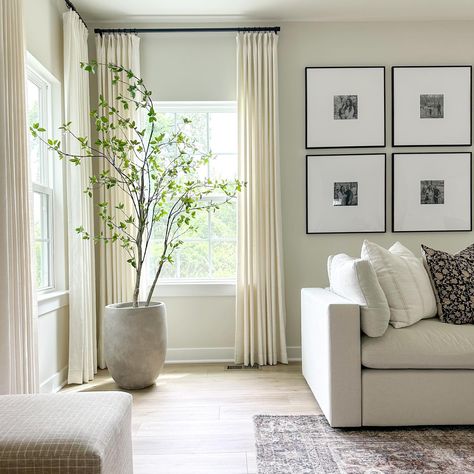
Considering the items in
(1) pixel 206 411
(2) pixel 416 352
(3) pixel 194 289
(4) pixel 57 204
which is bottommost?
(1) pixel 206 411

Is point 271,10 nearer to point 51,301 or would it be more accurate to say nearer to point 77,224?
point 77,224

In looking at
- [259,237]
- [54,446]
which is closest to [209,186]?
[259,237]

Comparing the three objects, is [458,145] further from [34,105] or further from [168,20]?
[34,105]

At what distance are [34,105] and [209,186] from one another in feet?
4.78

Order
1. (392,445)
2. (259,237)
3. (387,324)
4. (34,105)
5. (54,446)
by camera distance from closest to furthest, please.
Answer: (54,446) → (392,445) → (387,324) → (34,105) → (259,237)

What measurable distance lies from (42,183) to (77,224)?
0.37 meters

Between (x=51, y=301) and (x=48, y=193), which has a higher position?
(x=48, y=193)

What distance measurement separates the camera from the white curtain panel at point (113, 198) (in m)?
3.99

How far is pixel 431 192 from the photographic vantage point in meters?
4.18

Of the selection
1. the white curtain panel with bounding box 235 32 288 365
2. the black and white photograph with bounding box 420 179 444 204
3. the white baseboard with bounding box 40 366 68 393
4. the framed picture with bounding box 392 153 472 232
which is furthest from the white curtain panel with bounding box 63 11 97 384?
→ the black and white photograph with bounding box 420 179 444 204

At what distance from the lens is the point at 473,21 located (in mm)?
4195

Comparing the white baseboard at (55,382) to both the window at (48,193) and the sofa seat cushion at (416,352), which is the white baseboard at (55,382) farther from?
the sofa seat cushion at (416,352)

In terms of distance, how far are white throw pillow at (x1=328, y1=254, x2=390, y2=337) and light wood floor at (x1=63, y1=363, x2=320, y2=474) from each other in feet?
2.31

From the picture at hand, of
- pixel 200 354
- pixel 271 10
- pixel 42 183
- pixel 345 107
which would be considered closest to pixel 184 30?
pixel 271 10
